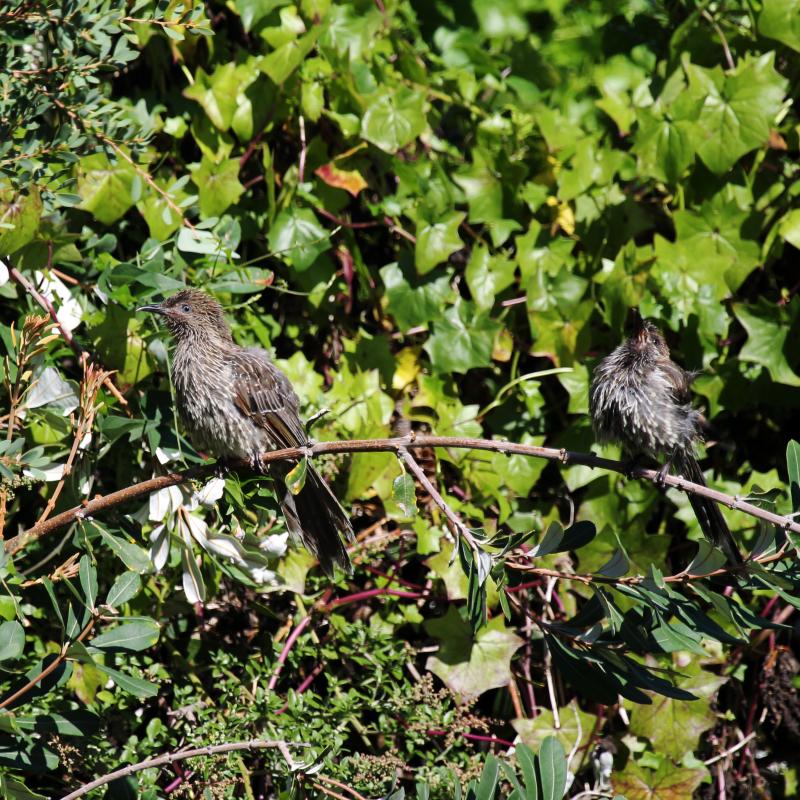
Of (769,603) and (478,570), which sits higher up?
(478,570)

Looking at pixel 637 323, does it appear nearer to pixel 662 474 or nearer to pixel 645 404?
pixel 645 404

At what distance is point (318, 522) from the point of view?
3420 mm

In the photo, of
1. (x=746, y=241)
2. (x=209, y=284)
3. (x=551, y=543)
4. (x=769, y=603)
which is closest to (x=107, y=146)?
(x=209, y=284)

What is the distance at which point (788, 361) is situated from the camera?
4172mm

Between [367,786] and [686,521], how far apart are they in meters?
1.81

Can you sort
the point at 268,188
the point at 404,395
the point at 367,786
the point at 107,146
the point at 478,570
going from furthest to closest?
the point at 404,395
the point at 268,188
the point at 107,146
the point at 367,786
the point at 478,570

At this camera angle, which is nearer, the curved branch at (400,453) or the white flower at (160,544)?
the curved branch at (400,453)

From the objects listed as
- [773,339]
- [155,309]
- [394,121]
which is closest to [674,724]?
[773,339]

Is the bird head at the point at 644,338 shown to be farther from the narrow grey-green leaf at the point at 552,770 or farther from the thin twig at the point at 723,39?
the narrow grey-green leaf at the point at 552,770

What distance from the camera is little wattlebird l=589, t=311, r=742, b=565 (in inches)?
149

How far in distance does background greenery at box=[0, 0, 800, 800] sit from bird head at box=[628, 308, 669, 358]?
0.26 meters

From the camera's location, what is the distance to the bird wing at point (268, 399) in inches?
143

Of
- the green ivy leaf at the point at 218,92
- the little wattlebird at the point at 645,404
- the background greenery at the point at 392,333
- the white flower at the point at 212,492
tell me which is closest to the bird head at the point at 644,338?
the little wattlebird at the point at 645,404

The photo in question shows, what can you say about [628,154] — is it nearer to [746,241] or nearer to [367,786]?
[746,241]
